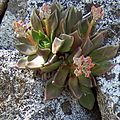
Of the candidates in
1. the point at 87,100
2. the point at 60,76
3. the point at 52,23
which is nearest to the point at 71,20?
the point at 52,23

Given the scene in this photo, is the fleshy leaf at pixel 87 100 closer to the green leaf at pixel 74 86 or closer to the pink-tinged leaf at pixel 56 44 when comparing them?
the green leaf at pixel 74 86

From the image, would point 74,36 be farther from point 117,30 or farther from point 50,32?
point 117,30

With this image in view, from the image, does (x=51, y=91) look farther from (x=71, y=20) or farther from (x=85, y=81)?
(x=71, y=20)

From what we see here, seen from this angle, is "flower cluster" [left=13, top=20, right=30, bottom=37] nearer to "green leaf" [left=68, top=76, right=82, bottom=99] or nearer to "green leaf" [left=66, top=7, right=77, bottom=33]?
"green leaf" [left=66, top=7, right=77, bottom=33]

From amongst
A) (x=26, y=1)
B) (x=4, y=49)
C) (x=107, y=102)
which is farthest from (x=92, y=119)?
(x=26, y=1)

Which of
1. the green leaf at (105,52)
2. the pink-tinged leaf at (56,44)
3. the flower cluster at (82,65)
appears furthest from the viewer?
the green leaf at (105,52)

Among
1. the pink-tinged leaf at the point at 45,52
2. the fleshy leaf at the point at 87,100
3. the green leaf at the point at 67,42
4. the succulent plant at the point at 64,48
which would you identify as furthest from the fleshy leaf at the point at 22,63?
the fleshy leaf at the point at 87,100
